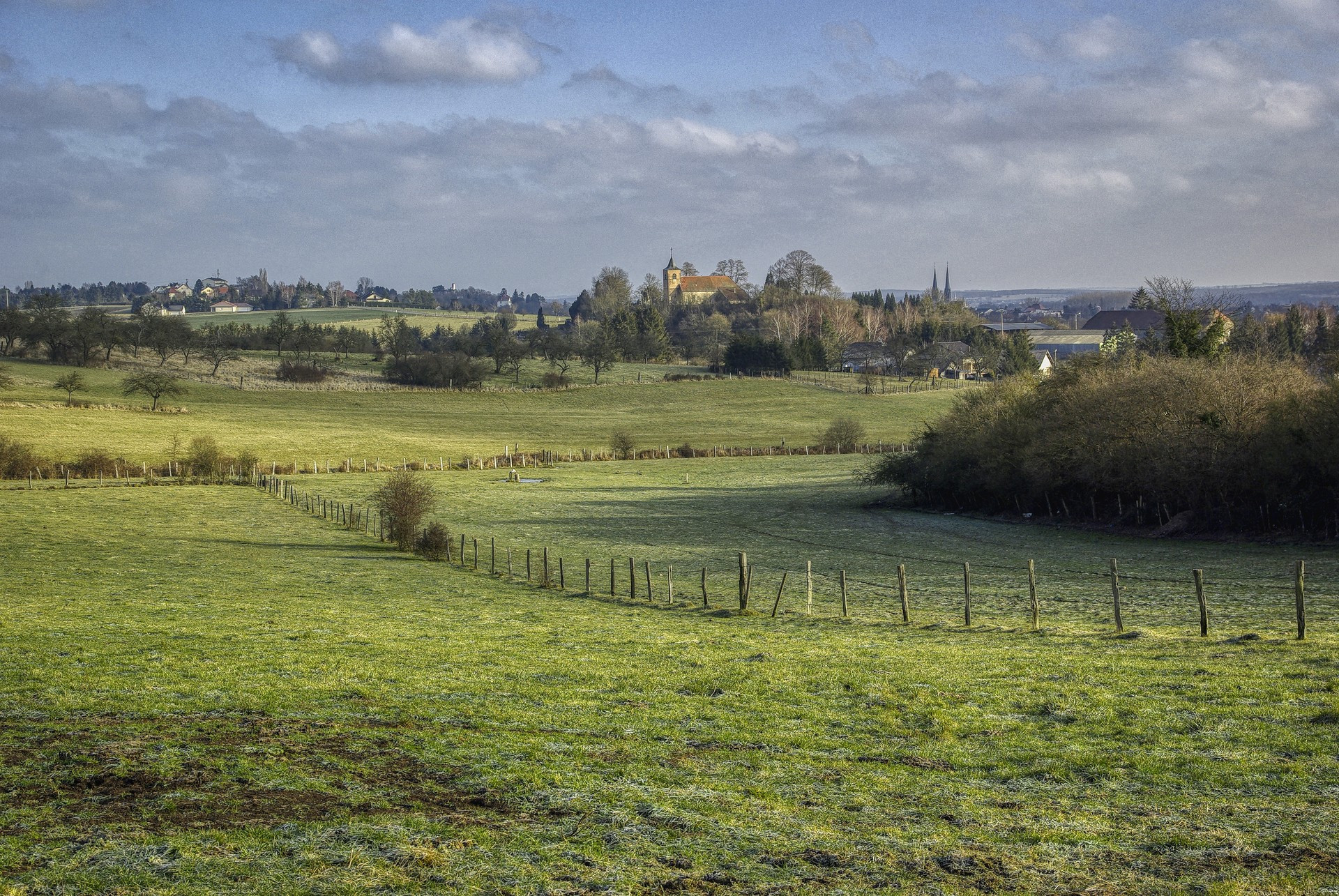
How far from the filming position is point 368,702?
15633 mm

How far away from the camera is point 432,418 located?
106 meters

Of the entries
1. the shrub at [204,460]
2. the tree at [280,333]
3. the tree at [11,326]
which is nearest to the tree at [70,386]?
the tree at [11,326]

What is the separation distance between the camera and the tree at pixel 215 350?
129250 millimetres

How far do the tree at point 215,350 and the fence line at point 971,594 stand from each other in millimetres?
102738

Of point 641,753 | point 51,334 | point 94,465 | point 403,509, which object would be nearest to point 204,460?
point 94,465

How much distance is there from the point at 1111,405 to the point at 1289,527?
9415 millimetres

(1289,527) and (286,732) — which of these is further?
(1289,527)

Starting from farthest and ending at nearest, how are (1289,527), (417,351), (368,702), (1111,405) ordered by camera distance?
(417,351) → (1111,405) → (1289,527) → (368,702)

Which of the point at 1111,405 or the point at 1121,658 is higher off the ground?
the point at 1111,405

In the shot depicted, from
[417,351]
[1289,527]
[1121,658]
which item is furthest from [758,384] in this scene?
[1121,658]

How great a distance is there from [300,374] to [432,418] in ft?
103

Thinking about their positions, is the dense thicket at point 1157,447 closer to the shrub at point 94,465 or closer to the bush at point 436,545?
the bush at point 436,545

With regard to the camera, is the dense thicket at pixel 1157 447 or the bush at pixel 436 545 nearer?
the dense thicket at pixel 1157 447

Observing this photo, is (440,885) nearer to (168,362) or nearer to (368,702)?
(368,702)
